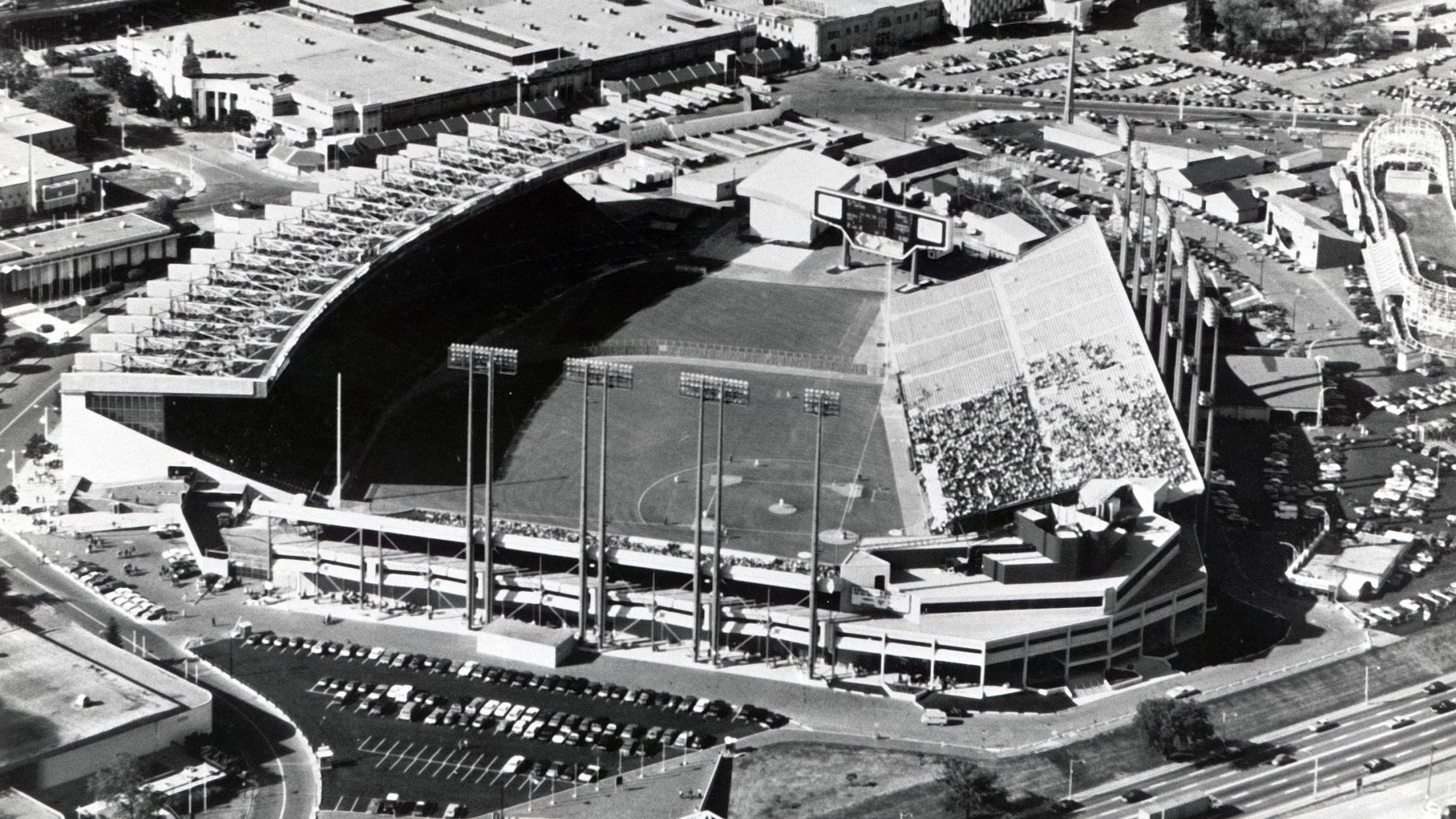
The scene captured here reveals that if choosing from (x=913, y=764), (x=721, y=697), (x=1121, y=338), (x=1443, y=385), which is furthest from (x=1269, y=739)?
(x=1443, y=385)

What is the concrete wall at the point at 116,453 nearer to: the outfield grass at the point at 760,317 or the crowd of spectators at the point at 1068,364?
the outfield grass at the point at 760,317

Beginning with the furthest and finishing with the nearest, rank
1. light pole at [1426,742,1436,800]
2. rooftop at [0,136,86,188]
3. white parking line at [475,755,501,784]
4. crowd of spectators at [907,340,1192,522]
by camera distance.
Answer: rooftop at [0,136,86,188] → crowd of spectators at [907,340,1192,522] → light pole at [1426,742,1436,800] → white parking line at [475,755,501,784]

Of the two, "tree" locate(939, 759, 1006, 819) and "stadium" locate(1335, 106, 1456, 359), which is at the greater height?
"stadium" locate(1335, 106, 1456, 359)

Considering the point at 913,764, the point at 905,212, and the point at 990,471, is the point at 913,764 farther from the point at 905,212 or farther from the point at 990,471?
the point at 905,212

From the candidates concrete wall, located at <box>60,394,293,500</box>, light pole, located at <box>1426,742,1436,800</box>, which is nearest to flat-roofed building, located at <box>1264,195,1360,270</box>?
light pole, located at <box>1426,742,1436,800</box>

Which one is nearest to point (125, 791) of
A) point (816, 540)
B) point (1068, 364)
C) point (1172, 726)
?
point (816, 540)

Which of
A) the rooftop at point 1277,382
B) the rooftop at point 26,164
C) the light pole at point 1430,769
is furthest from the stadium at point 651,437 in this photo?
the rooftop at point 26,164

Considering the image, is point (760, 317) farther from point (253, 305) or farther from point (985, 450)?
point (253, 305)

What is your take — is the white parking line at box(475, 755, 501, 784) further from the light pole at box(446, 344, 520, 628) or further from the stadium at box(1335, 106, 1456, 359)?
the stadium at box(1335, 106, 1456, 359)
